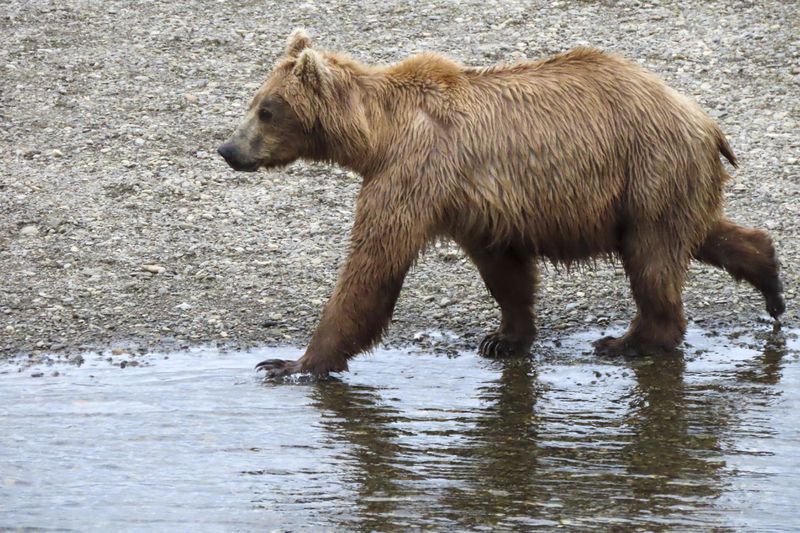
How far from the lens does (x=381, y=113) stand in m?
6.81

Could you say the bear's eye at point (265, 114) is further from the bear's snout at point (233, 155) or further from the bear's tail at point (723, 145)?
the bear's tail at point (723, 145)

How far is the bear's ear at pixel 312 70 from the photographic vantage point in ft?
22.1

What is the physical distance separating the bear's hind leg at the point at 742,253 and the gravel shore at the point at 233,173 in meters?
0.40

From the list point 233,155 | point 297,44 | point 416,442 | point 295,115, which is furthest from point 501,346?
point 297,44

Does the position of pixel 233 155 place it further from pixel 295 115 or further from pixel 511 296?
pixel 511 296

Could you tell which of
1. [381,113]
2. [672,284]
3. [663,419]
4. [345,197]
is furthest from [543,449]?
[345,197]

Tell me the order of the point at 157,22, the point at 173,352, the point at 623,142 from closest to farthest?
1. the point at 623,142
2. the point at 173,352
3. the point at 157,22

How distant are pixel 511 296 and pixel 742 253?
1.31 metres

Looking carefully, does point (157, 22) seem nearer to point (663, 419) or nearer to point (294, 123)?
point (294, 123)

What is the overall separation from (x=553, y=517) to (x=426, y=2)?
846 centimetres

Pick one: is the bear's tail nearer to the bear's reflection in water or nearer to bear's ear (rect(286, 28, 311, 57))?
Result: the bear's reflection in water

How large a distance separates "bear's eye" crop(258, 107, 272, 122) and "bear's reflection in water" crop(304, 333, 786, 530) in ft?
4.74

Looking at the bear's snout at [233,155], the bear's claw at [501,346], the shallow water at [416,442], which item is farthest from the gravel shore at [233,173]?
the bear's snout at [233,155]

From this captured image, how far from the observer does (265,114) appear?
22.6 feet
